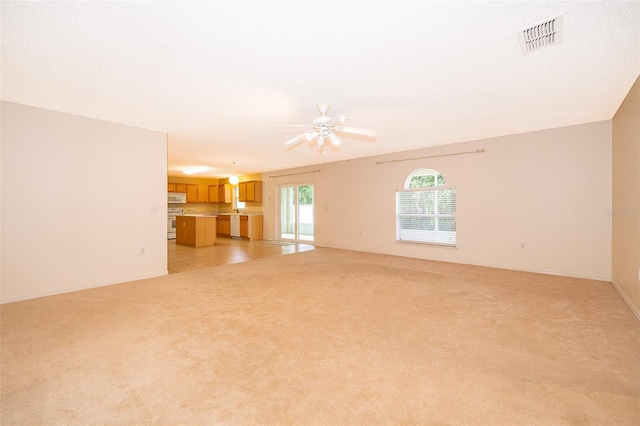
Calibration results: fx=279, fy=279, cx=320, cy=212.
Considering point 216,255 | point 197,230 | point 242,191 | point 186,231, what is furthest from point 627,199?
point 242,191

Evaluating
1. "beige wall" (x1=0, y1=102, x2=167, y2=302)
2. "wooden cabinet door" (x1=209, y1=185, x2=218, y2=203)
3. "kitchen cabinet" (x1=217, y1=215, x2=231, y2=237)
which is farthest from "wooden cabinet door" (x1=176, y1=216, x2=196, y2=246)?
"beige wall" (x1=0, y1=102, x2=167, y2=302)

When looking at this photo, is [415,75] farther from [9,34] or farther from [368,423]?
[9,34]

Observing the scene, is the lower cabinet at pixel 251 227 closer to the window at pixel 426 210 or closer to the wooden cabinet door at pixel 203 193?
the wooden cabinet door at pixel 203 193

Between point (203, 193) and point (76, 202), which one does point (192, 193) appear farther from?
point (76, 202)

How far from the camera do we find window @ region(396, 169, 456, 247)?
5930 millimetres

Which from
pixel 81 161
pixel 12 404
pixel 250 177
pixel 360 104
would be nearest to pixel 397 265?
pixel 360 104

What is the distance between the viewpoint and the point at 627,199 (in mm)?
3408

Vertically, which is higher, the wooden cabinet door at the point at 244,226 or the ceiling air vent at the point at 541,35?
the ceiling air vent at the point at 541,35

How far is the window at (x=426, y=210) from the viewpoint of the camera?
593 centimetres

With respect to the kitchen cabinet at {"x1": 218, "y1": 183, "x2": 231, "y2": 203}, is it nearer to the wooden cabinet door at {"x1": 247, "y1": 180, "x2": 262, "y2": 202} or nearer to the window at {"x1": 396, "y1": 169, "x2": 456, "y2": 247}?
the wooden cabinet door at {"x1": 247, "y1": 180, "x2": 262, "y2": 202}

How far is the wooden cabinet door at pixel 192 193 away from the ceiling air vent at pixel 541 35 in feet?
36.5

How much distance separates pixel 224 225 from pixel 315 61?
9435 millimetres

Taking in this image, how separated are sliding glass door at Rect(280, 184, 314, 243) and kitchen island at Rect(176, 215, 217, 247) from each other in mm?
2285

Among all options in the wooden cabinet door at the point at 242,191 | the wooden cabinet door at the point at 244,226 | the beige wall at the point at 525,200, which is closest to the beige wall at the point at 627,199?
the beige wall at the point at 525,200
